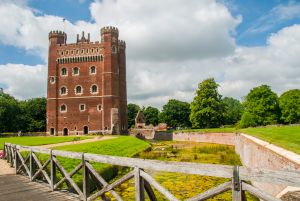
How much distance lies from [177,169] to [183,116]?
83.4m

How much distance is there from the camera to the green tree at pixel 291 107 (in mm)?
56062

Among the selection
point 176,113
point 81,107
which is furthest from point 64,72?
point 176,113

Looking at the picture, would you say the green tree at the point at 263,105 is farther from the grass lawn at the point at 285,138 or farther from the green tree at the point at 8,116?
the green tree at the point at 8,116

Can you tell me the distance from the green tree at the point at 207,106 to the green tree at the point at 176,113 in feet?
94.3

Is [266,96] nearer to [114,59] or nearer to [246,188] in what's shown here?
[114,59]

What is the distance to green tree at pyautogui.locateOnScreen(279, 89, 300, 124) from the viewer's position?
184 ft

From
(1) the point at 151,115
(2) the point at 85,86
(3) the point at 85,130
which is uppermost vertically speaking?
(2) the point at 85,86

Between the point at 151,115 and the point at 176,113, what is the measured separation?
48.0ft

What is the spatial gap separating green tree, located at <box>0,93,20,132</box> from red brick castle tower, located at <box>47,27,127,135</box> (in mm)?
9205

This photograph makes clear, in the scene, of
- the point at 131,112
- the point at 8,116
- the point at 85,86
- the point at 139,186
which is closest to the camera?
the point at 139,186

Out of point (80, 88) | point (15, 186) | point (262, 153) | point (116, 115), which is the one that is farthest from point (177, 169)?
point (80, 88)

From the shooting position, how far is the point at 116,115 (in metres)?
55.8

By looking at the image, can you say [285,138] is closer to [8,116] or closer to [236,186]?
[236,186]

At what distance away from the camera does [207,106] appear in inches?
2247
